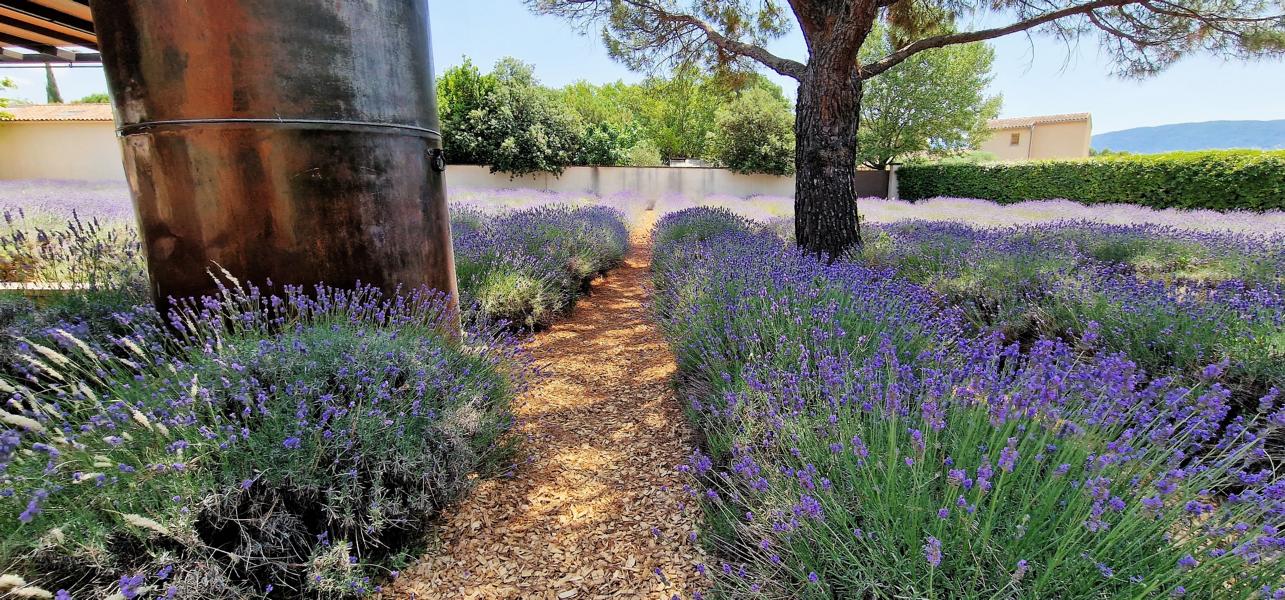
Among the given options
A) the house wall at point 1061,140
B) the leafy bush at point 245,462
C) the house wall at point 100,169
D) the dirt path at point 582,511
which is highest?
the house wall at point 1061,140

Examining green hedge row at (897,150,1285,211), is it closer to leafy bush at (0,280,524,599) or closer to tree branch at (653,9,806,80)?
tree branch at (653,9,806,80)

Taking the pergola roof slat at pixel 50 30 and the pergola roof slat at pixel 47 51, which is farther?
the pergola roof slat at pixel 47 51

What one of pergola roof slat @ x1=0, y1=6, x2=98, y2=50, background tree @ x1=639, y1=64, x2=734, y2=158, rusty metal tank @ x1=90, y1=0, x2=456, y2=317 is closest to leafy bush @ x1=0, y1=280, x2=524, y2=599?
rusty metal tank @ x1=90, y1=0, x2=456, y2=317

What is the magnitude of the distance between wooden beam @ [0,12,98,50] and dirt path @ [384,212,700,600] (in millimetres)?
6297

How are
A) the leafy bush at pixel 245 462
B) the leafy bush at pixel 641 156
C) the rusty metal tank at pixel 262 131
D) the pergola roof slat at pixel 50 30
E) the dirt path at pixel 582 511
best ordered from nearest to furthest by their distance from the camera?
the leafy bush at pixel 245 462 → the dirt path at pixel 582 511 → the rusty metal tank at pixel 262 131 → the pergola roof slat at pixel 50 30 → the leafy bush at pixel 641 156

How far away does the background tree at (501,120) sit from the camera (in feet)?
60.8

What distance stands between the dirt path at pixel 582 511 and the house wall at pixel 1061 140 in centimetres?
4191

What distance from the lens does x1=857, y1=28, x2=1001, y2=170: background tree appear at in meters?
21.7

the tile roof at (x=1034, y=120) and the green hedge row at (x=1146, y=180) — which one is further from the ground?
the tile roof at (x=1034, y=120)

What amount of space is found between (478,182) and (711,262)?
17.3 meters

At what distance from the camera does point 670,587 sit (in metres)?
1.83

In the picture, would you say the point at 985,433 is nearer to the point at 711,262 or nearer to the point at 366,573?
the point at 366,573

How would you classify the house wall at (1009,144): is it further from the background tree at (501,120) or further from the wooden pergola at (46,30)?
the wooden pergola at (46,30)

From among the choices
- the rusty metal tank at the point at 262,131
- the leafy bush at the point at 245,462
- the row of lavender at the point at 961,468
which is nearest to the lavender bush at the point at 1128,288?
the row of lavender at the point at 961,468
